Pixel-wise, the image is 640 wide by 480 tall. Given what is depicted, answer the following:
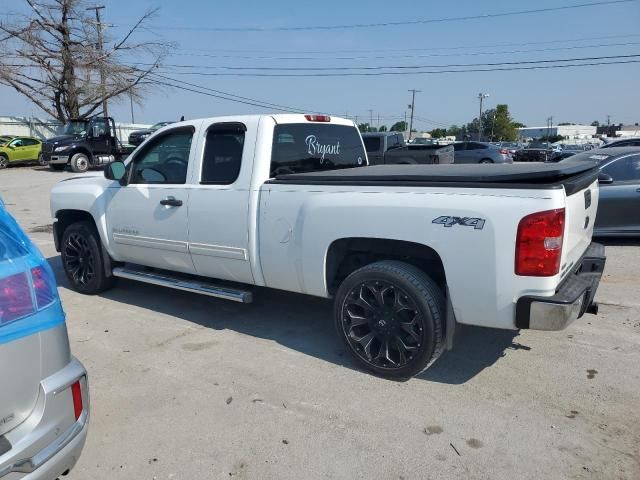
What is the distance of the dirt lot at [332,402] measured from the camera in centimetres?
286

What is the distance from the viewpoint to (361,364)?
153 inches

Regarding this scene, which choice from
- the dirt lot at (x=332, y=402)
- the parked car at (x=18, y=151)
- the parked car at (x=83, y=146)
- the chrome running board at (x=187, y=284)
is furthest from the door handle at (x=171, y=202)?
the parked car at (x=18, y=151)

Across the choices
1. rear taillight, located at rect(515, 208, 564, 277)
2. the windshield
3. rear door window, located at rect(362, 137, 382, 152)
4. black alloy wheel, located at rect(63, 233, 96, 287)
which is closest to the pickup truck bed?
rear taillight, located at rect(515, 208, 564, 277)

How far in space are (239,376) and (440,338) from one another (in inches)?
58.0

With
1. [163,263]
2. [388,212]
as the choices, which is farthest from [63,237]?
[388,212]

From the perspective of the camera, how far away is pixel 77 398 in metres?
2.35

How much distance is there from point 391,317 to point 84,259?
376 centimetres

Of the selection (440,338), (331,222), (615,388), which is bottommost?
(615,388)

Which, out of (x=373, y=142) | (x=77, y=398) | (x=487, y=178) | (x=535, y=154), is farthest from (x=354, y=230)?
(x=535, y=154)

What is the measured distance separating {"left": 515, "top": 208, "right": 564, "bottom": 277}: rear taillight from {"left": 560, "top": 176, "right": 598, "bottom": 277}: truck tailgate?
16cm

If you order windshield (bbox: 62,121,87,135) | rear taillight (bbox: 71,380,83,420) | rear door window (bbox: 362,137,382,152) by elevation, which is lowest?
rear taillight (bbox: 71,380,83,420)

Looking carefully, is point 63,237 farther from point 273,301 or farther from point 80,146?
point 80,146

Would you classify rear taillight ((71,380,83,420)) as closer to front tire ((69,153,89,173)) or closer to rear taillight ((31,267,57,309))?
rear taillight ((31,267,57,309))

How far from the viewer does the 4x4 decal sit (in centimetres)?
317
